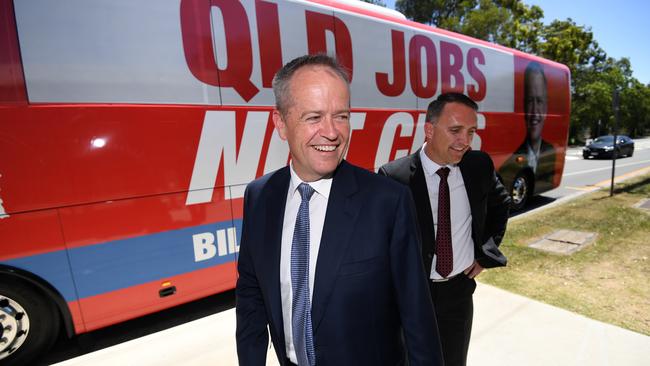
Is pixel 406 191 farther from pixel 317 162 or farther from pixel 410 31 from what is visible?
pixel 410 31

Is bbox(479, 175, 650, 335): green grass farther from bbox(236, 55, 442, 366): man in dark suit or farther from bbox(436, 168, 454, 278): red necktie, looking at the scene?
bbox(236, 55, 442, 366): man in dark suit

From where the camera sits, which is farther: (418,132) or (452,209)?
(418,132)

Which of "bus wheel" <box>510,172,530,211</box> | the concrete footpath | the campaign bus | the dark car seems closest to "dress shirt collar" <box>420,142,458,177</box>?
the concrete footpath

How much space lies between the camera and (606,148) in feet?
66.7

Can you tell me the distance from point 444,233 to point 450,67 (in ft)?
15.1

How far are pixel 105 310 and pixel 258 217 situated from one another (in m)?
2.75

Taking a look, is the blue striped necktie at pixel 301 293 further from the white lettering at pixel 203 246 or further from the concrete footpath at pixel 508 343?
the white lettering at pixel 203 246

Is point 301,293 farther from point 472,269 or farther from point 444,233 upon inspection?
point 472,269

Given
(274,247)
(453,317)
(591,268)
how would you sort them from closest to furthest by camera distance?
1. (274,247)
2. (453,317)
3. (591,268)

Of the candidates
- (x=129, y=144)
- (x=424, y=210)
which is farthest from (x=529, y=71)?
(x=129, y=144)

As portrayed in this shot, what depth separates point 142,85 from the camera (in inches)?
129

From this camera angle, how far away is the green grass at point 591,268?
3.76m

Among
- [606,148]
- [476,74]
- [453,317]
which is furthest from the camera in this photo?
[606,148]

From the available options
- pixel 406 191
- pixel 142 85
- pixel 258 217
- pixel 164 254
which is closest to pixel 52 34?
pixel 142 85
